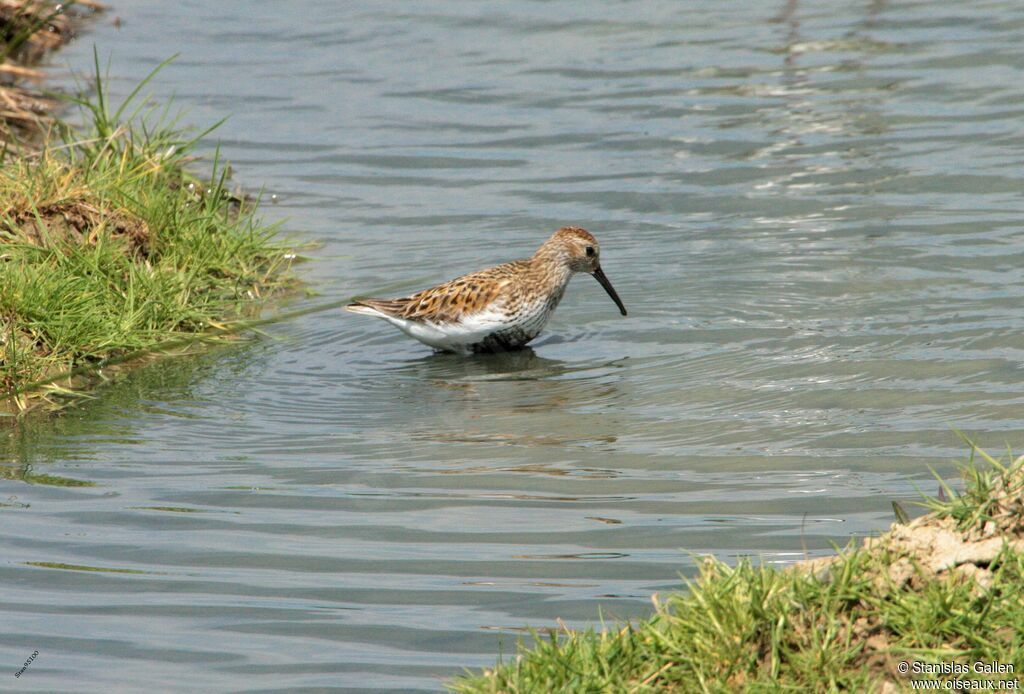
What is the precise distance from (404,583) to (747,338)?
4.38 metres

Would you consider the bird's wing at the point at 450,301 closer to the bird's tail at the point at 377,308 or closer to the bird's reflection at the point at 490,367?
the bird's tail at the point at 377,308

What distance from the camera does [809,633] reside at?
4828mm

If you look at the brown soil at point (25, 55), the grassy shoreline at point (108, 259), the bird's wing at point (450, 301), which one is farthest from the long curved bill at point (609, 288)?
the brown soil at point (25, 55)

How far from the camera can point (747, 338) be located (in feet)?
32.6

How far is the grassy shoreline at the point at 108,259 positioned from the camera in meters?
9.38

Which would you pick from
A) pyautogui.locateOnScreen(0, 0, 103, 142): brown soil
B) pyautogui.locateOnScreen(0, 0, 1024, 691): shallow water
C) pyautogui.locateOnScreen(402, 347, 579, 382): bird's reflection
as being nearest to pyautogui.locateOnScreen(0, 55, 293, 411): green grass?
pyautogui.locateOnScreen(0, 0, 1024, 691): shallow water

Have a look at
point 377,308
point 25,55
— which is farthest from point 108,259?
point 25,55

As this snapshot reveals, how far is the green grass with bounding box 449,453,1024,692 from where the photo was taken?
4.71m

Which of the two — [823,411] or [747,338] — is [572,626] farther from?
[747,338]

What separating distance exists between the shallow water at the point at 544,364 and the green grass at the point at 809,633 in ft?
2.46

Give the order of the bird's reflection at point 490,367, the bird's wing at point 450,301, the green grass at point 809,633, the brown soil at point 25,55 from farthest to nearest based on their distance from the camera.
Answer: the brown soil at point 25,55
the bird's wing at point 450,301
the bird's reflection at point 490,367
the green grass at point 809,633

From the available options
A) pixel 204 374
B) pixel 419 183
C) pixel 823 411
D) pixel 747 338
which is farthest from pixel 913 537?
pixel 419 183

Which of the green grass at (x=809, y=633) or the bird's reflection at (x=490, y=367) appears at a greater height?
the green grass at (x=809, y=633)

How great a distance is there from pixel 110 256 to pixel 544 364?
123 inches
